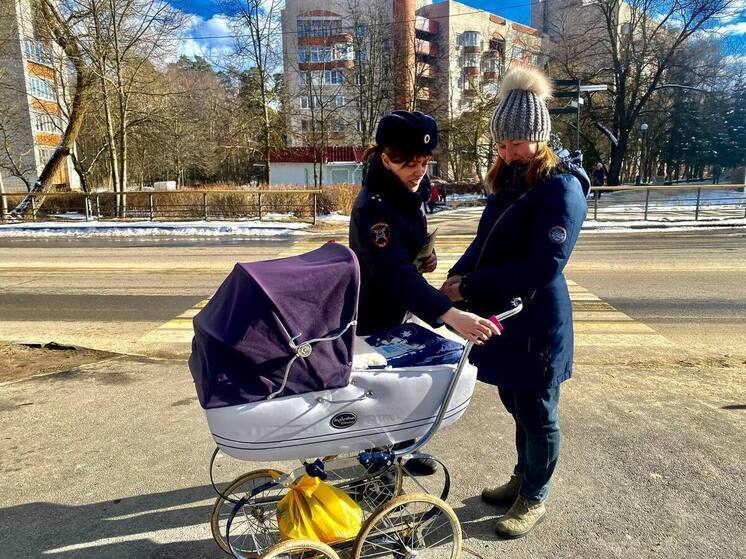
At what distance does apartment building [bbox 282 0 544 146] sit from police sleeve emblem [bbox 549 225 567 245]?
3323cm

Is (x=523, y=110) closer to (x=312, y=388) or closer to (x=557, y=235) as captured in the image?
(x=557, y=235)

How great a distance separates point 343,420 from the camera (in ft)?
6.73

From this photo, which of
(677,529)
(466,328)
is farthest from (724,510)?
(466,328)

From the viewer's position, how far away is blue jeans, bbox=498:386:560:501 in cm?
252

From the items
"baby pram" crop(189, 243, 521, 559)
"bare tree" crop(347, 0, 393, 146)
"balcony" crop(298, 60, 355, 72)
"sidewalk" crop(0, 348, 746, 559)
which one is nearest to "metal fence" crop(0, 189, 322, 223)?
"sidewalk" crop(0, 348, 746, 559)

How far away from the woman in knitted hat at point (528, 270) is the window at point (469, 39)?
220ft

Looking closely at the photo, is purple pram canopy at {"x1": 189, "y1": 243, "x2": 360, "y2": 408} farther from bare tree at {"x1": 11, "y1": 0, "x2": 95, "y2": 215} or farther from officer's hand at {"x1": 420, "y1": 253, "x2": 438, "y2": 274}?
bare tree at {"x1": 11, "y1": 0, "x2": 95, "y2": 215}

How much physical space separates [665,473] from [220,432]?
8.38 ft

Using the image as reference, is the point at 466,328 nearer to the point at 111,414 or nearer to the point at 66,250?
the point at 111,414

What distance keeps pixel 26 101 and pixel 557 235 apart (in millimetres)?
50625

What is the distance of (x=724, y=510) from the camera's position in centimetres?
277

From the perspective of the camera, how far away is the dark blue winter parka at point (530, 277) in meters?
2.25

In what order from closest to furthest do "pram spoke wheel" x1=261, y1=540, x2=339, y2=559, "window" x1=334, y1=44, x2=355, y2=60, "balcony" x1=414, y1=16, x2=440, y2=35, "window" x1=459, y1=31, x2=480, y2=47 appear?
"pram spoke wheel" x1=261, y1=540, x2=339, y2=559 → "window" x1=334, y1=44, x2=355, y2=60 → "balcony" x1=414, y1=16, x2=440, y2=35 → "window" x1=459, y1=31, x2=480, y2=47

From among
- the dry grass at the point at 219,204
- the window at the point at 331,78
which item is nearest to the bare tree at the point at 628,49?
the window at the point at 331,78
